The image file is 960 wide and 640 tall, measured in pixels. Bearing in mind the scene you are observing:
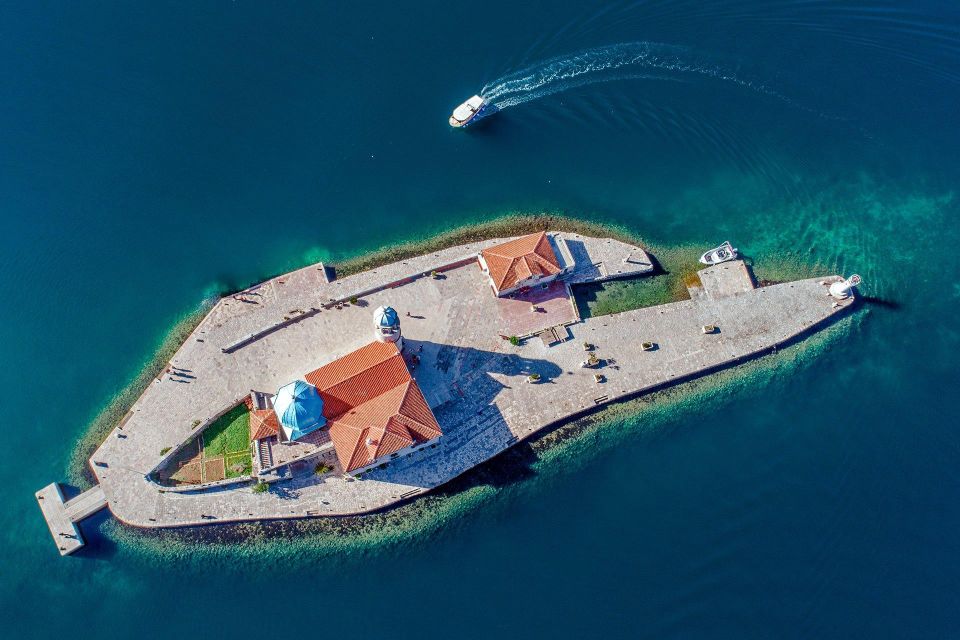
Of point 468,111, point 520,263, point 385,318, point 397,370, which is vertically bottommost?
point 397,370

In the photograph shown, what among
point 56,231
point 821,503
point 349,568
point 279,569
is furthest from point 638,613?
point 56,231

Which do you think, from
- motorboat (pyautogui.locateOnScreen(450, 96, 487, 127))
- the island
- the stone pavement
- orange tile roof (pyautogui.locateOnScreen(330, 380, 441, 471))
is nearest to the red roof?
orange tile roof (pyautogui.locateOnScreen(330, 380, 441, 471))

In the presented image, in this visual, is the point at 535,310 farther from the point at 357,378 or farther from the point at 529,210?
the point at 357,378

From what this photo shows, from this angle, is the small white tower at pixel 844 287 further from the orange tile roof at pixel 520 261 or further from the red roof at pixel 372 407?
the red roof at pixel 372 407

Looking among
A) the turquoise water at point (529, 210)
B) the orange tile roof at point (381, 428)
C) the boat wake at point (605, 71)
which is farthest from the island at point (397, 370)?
the boat wake at point (605, 71)

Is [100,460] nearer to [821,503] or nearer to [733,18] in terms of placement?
[821,503]

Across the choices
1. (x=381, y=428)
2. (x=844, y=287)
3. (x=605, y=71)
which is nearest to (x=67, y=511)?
(x=381, y=428)
